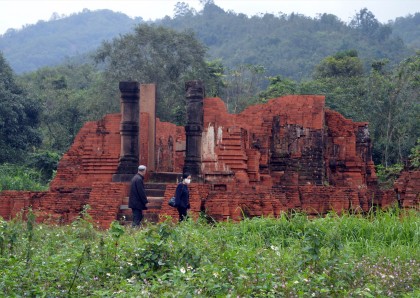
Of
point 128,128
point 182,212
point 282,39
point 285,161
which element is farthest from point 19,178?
point 282,39

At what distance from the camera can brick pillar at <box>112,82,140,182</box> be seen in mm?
13859

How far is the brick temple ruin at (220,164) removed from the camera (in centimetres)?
1231

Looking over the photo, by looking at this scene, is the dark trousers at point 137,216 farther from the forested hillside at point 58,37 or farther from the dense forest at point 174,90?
the forested hillside at point 58,37

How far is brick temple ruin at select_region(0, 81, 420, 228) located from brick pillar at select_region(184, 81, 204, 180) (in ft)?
0.06

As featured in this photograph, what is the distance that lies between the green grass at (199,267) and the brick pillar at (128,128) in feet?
18.1

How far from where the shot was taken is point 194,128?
45.7 ft

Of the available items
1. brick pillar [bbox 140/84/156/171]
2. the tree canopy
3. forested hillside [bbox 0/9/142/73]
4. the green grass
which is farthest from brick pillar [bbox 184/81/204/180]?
forested hillside [bbox 0/9/142/73]

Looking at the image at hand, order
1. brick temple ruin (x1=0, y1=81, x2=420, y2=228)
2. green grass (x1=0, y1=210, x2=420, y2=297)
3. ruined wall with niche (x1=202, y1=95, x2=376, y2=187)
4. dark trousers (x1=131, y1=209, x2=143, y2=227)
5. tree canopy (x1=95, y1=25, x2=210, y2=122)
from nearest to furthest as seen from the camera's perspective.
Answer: green grass (x1=0, y1=210, x2=420, y2=297), dark trousers (x1=131, y1=209, x2=143, y2=227), brick temple ruin (x1=0, y1=81, x2=420, y2=228), ruined wall with niche (x1=202, y1=95, x2=376, y2=187), tree canopy (x1=95, y1=25, x2=210, y2=122)

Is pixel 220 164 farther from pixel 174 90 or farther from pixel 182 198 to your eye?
pixel 174 90

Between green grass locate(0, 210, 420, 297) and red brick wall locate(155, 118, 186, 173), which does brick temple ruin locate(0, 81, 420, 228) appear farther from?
green grass locate(0, 210, 420, 297)

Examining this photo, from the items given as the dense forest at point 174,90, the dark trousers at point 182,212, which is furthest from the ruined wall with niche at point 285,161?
the dense forest at point 174,90

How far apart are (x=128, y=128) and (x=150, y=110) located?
0.99 meters

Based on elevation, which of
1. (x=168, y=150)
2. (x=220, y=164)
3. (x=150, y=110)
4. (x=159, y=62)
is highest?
(x=159, y=62)

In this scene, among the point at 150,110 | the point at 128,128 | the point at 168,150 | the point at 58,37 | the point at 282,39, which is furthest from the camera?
the point at 58,37
